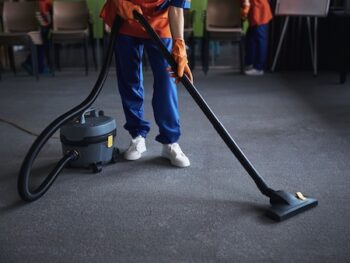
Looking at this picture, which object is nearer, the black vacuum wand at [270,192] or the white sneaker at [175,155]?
the black vacuum wand at [270,192]

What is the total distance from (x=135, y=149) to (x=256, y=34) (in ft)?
9.72

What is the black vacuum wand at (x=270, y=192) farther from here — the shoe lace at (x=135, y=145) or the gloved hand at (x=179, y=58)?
the shoe lace at (x=135, y=145)

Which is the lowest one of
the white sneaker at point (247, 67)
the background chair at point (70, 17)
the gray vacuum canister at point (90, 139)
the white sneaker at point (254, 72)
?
the white sneaker at point (254, 72)

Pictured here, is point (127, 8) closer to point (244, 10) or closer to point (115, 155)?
point (115, 155)

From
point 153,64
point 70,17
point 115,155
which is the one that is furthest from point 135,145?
point 70,17

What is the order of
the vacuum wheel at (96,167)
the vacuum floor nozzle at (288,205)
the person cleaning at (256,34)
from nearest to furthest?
the vacuum floor nozzle at (288,205), the vacuum wheel at (96,167), the person cleaning at (256,34)

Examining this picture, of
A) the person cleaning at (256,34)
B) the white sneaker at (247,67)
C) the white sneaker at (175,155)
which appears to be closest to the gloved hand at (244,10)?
the person cleaning at (256,34)

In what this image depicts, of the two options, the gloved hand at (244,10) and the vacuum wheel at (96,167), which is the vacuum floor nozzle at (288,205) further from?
the gloved hand at (244,10)

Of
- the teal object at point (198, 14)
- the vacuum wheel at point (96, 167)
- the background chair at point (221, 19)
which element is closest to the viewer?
the vacuum wheel at point (96, 167)

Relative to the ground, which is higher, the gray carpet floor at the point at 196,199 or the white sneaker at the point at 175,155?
the white sneaker at the point at 175,155

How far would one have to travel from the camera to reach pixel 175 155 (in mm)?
2236

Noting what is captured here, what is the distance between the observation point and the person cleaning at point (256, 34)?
466cm

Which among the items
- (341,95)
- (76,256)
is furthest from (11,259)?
(341,95)

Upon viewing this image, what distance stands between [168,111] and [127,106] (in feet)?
0.82
